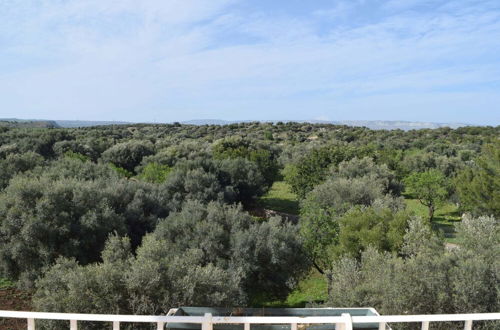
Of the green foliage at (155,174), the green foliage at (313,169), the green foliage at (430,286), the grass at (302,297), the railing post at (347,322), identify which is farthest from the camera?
the green foliage at (313,169)

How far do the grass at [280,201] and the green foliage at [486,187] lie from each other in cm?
1231

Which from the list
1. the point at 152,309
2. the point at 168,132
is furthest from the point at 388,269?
the point at 168,132

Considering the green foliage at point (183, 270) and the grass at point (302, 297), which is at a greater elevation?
the green foliage at point (183, 270)

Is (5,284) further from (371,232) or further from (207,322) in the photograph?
(207,322)

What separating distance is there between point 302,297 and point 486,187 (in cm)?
1423

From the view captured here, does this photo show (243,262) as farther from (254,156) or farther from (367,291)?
(254,156)

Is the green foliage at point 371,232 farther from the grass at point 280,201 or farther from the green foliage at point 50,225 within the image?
the grass at point 280,201

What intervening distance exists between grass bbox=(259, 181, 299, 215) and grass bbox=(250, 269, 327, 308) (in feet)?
43.5

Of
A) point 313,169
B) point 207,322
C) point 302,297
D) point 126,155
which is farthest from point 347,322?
Result: point 126,155

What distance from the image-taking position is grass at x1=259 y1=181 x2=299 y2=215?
104 ft

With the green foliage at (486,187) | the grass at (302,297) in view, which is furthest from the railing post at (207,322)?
the green foliage at (486,187)

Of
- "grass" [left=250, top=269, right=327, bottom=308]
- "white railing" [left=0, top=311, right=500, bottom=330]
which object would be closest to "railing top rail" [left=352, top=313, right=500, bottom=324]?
"white railing" [left=0, top=311, right=500, bottom=330]

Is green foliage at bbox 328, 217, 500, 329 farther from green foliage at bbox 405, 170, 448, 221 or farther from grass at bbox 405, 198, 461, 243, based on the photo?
green foliage at bbox 405, 170, 448, 221

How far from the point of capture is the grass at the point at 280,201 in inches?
1250
